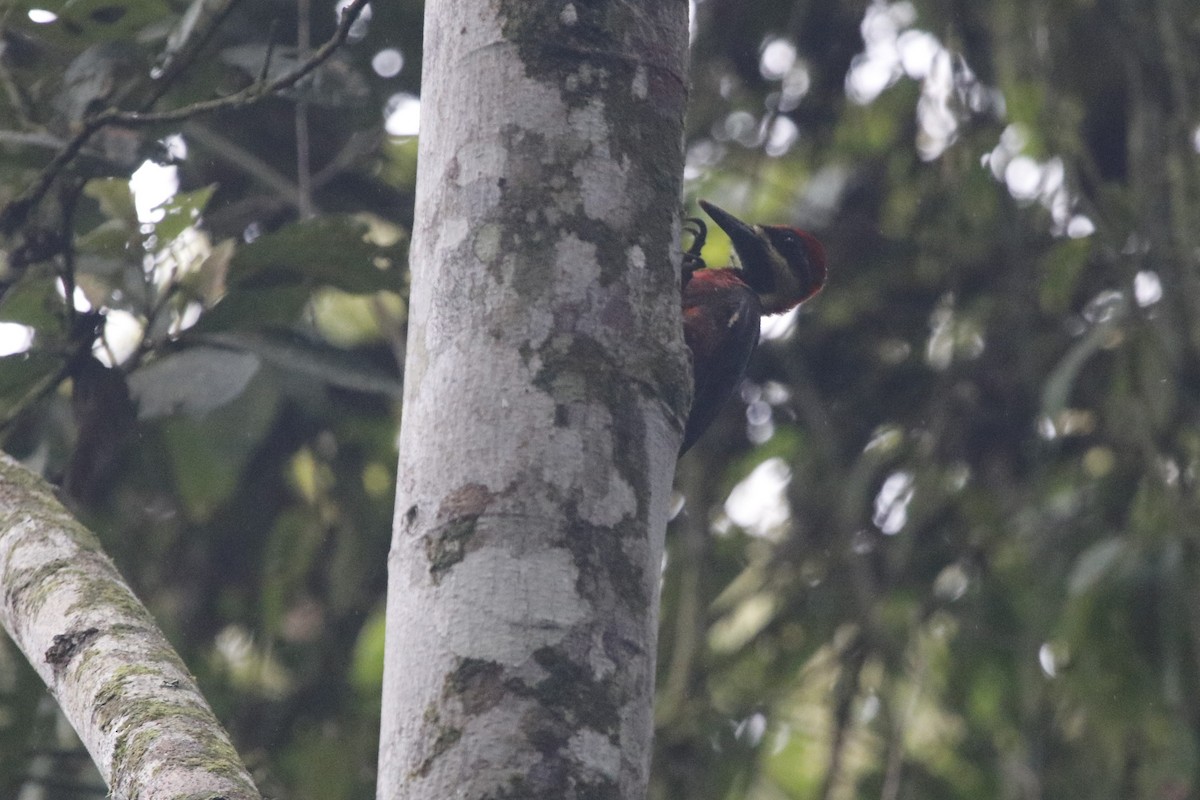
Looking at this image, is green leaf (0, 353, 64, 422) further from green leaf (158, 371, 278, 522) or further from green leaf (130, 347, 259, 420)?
green leaf (158, 371, 278, 522)

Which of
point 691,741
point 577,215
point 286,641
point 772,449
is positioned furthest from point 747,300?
point 577,215

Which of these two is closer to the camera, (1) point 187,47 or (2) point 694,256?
(1) point 187,47

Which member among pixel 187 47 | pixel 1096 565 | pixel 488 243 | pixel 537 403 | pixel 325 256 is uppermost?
pixel 187 47

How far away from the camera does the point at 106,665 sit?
1525 millimetres

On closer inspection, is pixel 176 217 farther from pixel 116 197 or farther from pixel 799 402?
pixel 799 402

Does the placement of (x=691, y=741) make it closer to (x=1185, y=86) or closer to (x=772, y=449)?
(x=772, y=449)

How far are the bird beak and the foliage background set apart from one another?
39 centimetres

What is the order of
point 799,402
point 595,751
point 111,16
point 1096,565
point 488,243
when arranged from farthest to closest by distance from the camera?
point 799,402 → point 1096,565 → point 111,16 → point 488,243 → point 595,751

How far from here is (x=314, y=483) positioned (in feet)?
13.9

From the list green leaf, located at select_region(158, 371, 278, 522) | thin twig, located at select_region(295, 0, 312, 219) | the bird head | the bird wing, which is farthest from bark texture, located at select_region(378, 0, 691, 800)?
the bird head

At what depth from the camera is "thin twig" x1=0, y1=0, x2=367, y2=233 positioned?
208 centimetres

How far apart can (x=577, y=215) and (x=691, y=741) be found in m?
2.42

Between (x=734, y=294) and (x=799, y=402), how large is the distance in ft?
2.32

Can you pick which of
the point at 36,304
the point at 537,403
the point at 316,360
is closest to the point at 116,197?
the point at 36,304
